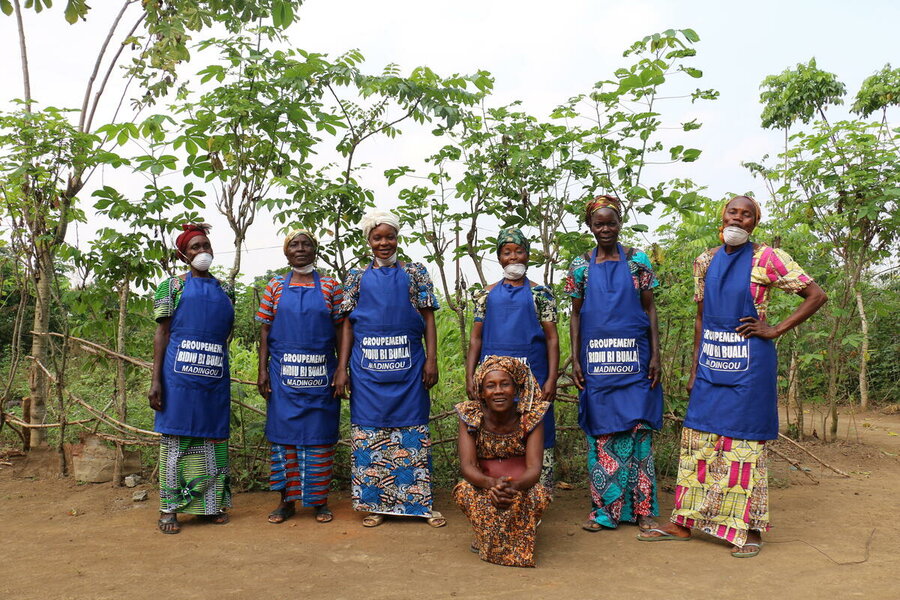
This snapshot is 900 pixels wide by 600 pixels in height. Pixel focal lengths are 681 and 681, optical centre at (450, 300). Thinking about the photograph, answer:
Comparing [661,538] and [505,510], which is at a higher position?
[505,510]

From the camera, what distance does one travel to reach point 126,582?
3.23 metres

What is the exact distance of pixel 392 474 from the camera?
4238 mm

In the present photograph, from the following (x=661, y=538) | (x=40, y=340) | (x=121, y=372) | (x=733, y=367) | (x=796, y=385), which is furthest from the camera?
(x=796, y=385)

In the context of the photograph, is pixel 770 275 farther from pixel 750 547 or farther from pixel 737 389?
pixel 750 547

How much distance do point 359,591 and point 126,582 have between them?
44.7 inches

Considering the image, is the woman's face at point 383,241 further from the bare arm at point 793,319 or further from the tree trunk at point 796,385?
the tree trunk at point 796,385

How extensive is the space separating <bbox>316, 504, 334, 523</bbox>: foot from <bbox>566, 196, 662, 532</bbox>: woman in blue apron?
5.26 feet

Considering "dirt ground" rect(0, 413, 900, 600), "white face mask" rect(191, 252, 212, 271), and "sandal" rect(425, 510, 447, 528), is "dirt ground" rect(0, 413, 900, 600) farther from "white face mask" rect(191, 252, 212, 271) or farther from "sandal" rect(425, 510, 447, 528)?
"white face mask" rect(191, 252, 212, 271)

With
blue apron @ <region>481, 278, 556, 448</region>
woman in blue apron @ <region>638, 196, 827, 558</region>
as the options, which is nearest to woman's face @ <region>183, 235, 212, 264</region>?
blue apron @ <region>481, 278, 556, 448</region>

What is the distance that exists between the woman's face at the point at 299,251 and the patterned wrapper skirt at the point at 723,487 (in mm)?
2544

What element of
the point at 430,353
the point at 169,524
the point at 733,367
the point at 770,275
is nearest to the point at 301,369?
the point at 430,353

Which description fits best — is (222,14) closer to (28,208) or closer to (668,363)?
(28,208)

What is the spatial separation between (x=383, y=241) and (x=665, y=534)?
2401 millimetres

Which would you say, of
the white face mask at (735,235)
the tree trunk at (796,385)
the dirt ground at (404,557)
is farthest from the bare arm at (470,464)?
the tree trunk at (796,385)
